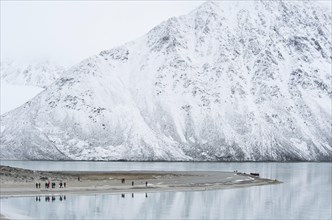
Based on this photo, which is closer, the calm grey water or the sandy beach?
the calm grey water

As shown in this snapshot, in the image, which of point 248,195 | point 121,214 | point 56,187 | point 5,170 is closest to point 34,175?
point 5,170

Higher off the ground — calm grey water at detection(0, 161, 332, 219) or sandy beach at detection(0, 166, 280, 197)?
A: sandy beach at detection(0, 166, 280, 197)

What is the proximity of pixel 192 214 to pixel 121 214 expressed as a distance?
9215 mm

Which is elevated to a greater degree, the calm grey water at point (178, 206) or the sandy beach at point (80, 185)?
the sandy beach at point (80, 185)

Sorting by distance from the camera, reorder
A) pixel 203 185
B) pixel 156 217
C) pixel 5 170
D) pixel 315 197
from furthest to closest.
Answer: pixel 203 185
pixel 5 170
pixel 315 197
pixel 156 217

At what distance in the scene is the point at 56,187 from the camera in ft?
356

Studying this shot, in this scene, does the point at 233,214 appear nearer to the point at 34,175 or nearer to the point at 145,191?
the point at 145,191

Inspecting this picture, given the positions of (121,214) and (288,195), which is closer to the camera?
(121,214)

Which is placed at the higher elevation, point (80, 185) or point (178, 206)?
point (80, 185)

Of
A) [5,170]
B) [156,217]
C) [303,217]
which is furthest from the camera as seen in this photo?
[5,170]

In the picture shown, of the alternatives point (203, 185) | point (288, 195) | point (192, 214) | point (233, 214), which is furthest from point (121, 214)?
point (203, 185)

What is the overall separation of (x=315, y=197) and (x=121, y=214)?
4449cm

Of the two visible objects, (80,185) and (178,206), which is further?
(80,185)

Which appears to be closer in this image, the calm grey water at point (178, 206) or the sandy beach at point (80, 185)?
the calm grey water at point (178, 206)
